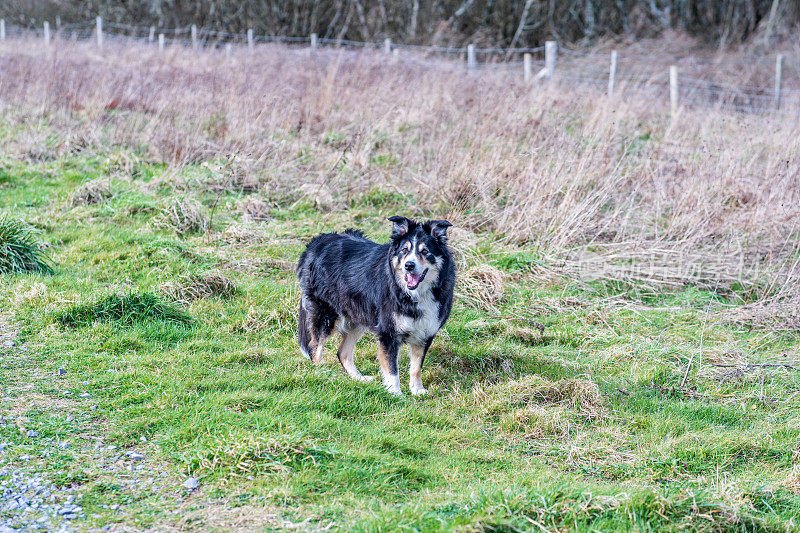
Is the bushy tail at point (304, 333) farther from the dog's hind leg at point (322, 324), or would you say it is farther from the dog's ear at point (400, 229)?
the dog's ear at point (400, 229)

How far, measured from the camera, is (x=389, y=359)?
5609 mm

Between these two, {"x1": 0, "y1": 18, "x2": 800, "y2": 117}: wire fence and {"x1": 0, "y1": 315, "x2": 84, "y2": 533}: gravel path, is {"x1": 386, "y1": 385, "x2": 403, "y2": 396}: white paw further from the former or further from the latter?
{"x1": 0, "y1": 18, "x2": 800, "y2": 117}: wire fence

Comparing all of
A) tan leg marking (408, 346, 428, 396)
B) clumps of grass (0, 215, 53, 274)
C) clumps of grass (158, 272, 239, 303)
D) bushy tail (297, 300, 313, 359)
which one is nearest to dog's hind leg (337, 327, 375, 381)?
bushy tail (297, 300, 313, 359)

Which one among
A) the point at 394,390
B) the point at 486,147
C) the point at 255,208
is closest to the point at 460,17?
the point at 486,147

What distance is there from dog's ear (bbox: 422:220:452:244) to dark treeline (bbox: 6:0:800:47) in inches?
892

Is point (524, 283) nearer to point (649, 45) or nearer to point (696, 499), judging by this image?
point (696, 499)

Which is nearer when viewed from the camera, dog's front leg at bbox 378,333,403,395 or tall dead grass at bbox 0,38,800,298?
dog's front leg at bbox 378,333,403,395

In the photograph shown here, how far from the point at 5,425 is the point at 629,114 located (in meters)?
11.3

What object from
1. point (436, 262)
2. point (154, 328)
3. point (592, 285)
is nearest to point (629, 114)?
point (592, 285)

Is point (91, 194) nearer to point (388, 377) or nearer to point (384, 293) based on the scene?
point (384, 293)

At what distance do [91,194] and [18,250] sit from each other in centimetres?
235

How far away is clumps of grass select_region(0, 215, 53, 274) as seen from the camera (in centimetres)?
722

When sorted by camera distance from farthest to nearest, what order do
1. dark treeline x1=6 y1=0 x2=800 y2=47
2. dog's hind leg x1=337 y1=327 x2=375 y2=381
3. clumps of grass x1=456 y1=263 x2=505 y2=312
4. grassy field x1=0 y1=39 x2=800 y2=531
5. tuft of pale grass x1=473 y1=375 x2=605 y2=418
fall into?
1. dark treeline x1=6 y1=0 x2=800 y2=47
2. clumps of grass x1=456 y1=263 x2=505 y2=312
3. dog's hind leg x1=337 y1=327 x2=375 y2=381
4. tuft of pale grass x1=473 y1=375 x2=605 y2=418
5. grassy field x1=0 y1=39 x2=800 y2=531

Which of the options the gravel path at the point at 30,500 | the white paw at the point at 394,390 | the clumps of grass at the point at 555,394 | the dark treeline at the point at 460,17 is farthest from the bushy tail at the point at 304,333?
the dark treeline at the point at 460,17
